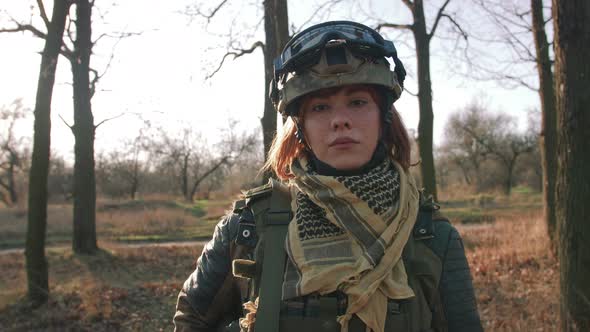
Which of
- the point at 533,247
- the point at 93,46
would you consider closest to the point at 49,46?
the point at 93,46

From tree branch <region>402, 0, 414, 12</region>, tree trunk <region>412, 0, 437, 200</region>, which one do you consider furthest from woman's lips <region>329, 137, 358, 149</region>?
tree branch <region>402, 0, 414, 12</region>

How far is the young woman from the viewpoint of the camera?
5.28 ft

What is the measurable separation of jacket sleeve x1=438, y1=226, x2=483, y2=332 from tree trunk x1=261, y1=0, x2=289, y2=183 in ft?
10.8

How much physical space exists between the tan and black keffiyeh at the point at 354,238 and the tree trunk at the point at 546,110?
8831 millimetres

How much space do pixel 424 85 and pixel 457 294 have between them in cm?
968

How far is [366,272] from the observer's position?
1616 millimetres

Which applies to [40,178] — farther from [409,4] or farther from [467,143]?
[467,143]

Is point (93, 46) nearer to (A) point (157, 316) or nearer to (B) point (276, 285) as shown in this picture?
(A) point (157, 316)

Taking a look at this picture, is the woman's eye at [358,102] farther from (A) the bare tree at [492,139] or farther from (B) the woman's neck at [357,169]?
(A) the bare tree at [492,139]

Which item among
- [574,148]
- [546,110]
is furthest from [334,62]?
[546,110]

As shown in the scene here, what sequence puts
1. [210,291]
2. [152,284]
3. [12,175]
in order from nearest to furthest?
[210,291] < [152,284] < [12,175]

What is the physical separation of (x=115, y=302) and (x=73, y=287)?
1.27 m

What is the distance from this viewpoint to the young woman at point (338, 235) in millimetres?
1608

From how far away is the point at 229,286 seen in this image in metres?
1.78
